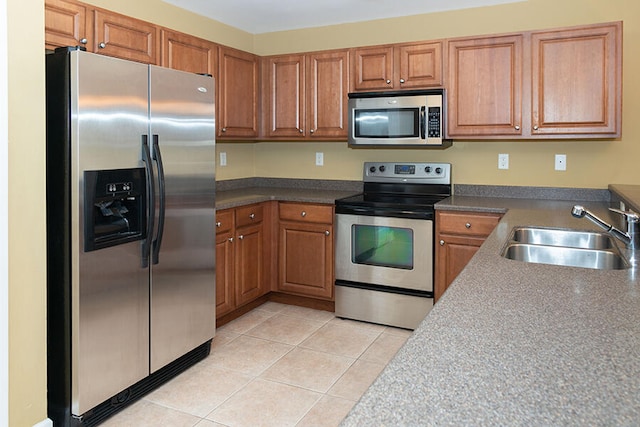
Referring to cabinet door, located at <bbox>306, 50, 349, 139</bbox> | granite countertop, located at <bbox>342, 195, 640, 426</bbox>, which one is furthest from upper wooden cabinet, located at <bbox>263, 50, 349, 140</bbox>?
granite countertop, located at <bbox>342, 195, 640, 426</bbox>

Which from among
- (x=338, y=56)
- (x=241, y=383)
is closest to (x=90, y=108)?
(x=241, y=383)

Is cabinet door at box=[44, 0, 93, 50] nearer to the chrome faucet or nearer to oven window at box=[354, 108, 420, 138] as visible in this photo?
oven window at box=[354, 108, 420, 138]

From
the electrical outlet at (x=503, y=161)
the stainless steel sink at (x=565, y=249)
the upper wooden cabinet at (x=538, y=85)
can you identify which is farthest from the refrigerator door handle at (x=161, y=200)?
the electrical outlet at (x=503, y=161)

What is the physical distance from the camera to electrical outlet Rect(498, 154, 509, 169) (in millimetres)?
3674

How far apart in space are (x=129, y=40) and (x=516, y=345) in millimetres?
2701

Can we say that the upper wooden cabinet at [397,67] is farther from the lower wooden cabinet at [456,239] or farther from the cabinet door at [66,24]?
the cabinet door at [66,24]

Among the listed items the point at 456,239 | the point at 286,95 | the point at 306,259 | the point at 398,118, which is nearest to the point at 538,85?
the point at 398,118

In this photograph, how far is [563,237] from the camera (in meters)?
2.33

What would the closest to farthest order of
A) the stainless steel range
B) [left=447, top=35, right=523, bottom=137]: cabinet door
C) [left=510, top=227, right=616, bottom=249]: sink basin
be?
[left=510, top=227, right=616, bottom=249]: sink basin → [left=447, top=35, right=523, bottom=137]: cabinet door → the stainless steel range

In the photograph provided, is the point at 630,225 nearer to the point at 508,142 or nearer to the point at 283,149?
the point at 508,142

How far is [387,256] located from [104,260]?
188 cm

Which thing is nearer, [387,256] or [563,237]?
[563,237]

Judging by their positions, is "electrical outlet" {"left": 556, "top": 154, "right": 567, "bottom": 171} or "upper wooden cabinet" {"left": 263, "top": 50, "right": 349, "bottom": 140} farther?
"upper wooden cabinet" {"left": 263, "top": 50, "right": 349, "bottom": 140}

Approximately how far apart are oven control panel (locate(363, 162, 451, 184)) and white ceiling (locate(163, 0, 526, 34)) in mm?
1104
